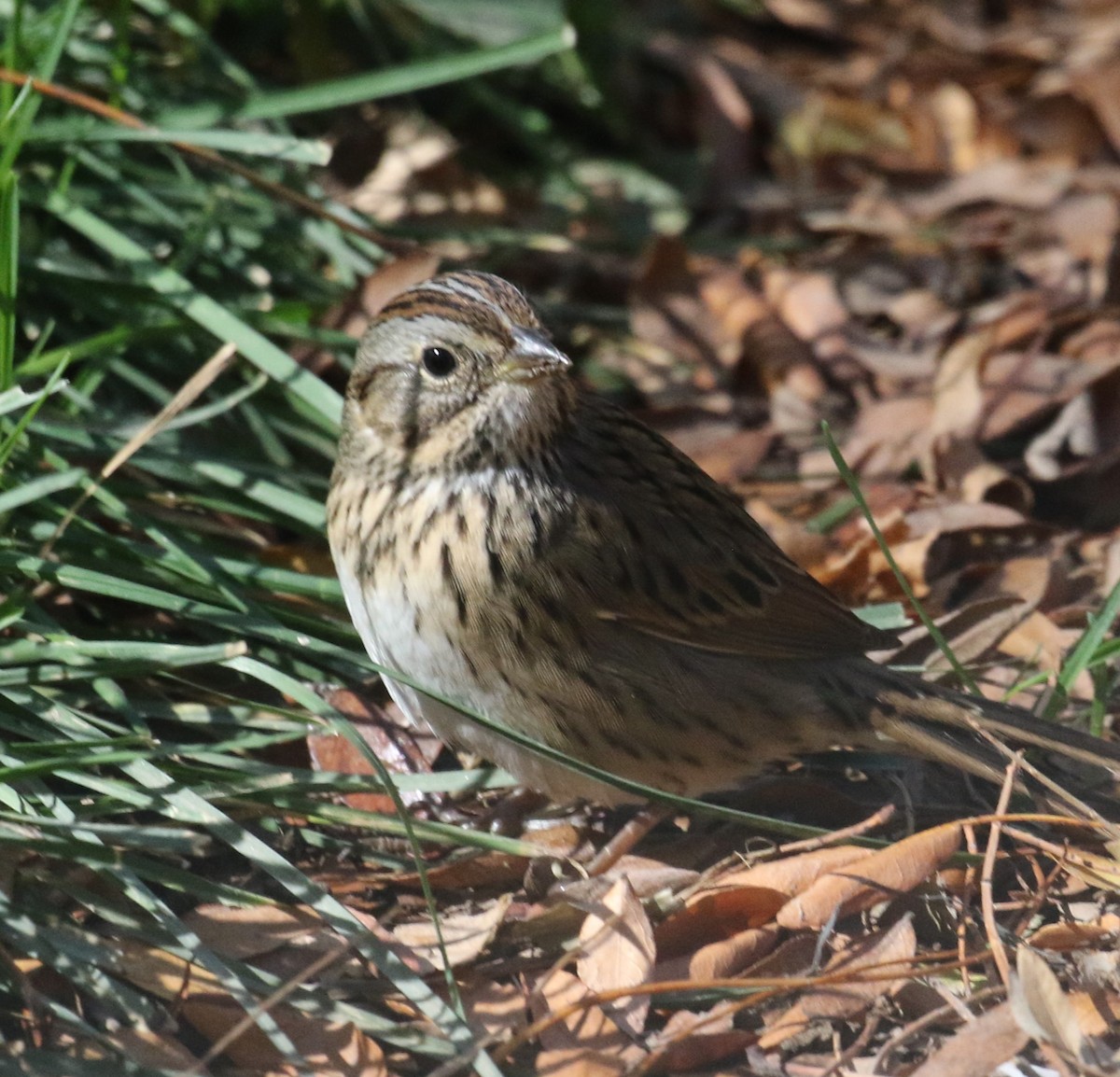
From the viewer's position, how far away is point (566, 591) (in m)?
3.09

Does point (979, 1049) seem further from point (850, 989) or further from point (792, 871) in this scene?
point (792, 871)

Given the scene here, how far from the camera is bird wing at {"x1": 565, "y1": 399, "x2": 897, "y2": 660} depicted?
3.19 meters

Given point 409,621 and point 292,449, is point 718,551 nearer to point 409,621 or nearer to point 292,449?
point 409,621

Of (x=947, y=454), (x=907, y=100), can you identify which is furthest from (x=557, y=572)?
(x=907, y=100)

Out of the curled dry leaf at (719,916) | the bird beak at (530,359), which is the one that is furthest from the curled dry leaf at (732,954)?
the bird beak at (530,359)

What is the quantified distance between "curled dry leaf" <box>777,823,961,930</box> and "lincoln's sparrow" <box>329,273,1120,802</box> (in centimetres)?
24

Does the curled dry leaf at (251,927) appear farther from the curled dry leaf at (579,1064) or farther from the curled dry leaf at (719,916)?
the curled dry leaf at (719,916)

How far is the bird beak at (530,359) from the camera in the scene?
9.95 feet

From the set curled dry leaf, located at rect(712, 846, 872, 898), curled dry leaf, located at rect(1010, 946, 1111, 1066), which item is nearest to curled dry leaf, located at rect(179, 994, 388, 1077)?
curled dry leaf, located at rect(712, 846, 872, 898)

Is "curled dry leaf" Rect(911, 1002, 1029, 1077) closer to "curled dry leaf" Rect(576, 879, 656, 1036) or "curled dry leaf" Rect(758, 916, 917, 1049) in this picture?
"curled dry leaf" Rect(758, 916, 917, 1049)

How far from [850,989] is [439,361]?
1394 mm

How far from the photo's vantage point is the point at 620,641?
3186 millimetres

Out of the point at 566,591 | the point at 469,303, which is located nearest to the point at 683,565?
the point at 566,591

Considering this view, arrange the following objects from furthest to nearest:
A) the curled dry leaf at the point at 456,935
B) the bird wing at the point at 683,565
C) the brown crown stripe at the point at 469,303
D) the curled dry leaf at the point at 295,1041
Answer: the bird wing at the point at 683,565, the brown crown stripe at the point at 469,303, the curled dry leaf at the point at 456,935, the curled dry leaf at the point at 295,1041
